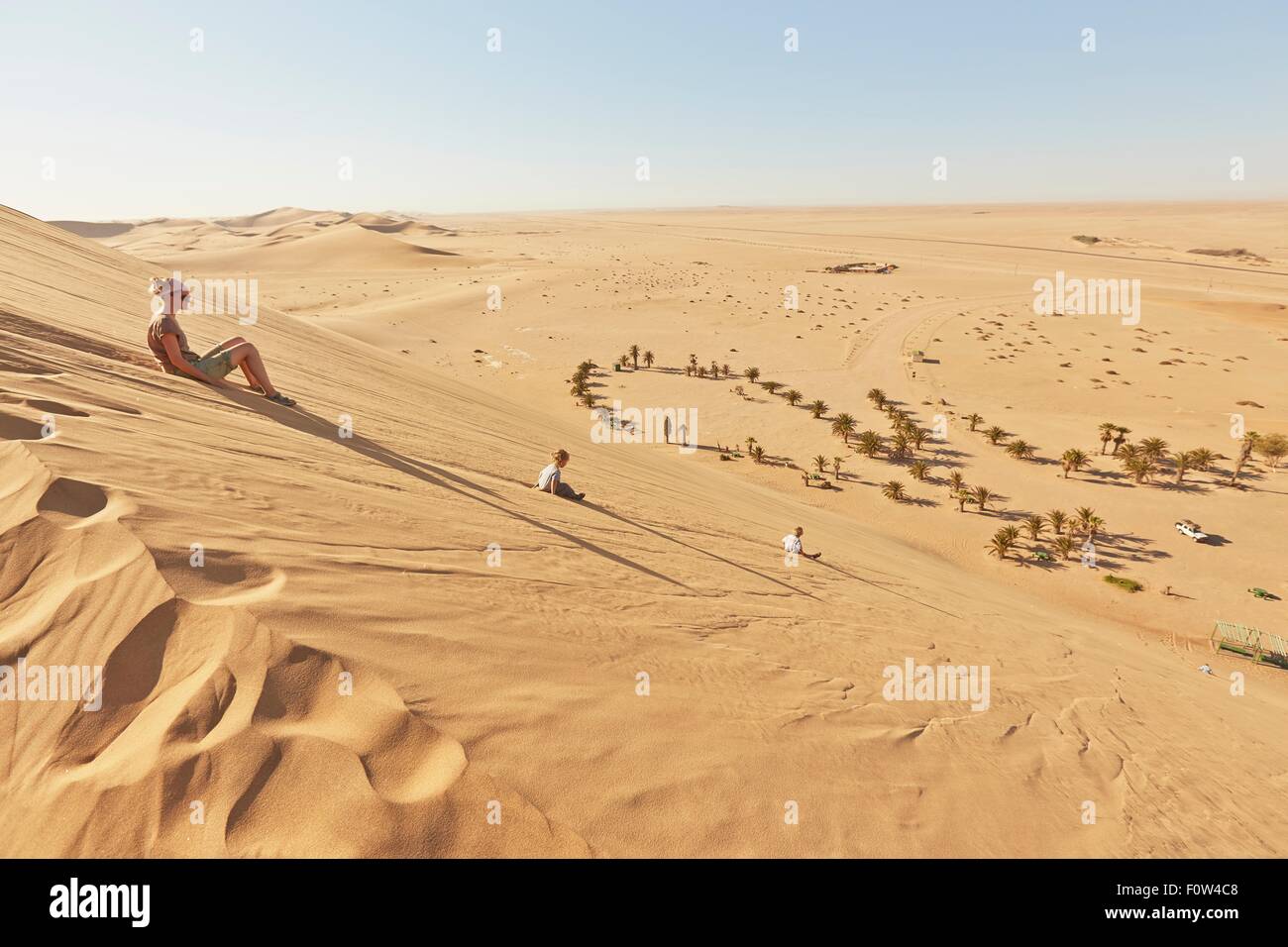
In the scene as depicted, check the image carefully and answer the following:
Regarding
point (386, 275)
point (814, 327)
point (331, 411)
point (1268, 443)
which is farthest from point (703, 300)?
point (331, 411)

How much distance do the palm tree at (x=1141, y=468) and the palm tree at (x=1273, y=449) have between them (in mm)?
3678

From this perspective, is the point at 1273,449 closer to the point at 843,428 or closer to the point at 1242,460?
the point at 1242,460

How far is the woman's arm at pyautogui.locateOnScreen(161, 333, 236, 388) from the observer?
6387mm

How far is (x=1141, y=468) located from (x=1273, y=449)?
468 cm

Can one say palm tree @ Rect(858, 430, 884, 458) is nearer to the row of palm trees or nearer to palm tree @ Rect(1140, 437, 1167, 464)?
the row of palm trees

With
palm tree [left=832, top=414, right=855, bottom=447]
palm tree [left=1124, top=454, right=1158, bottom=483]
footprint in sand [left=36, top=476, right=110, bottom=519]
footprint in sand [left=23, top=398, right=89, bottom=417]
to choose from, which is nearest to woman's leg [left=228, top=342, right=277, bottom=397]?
footprint in sand [left=23, top=398, right=89, bottom=417]

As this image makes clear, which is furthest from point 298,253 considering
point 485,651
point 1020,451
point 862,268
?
point 485,651

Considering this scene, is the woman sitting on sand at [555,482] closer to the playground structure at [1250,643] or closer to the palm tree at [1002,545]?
the palm tree at [1002,545]

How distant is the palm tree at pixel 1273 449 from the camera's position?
755 inches

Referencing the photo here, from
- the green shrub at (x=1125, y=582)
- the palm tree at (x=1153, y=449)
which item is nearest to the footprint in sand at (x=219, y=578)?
the green shrub at (x=1125, y=582)

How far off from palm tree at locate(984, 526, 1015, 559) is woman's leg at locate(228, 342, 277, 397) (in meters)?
14.9

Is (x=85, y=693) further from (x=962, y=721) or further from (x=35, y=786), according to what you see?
(x=962, y=721)

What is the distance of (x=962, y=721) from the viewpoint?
165 inches

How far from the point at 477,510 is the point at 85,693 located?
3188 mm
